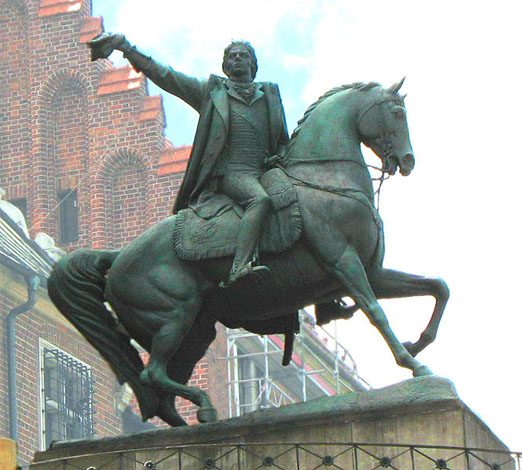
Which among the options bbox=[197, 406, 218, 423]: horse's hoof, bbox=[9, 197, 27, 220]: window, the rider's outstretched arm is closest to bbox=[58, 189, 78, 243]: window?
bbox=[9, 197, 27, 220]: window

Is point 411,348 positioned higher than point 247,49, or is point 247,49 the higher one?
point 247,49

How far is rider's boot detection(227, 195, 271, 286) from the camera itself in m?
14.2

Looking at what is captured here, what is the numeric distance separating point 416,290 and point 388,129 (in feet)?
3.63

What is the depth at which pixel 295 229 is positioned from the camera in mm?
14367

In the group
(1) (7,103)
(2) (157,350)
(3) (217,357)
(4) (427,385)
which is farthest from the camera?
(1) (7,103)

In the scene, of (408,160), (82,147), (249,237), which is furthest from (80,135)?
(249,237)

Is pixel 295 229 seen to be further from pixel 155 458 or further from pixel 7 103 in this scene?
pixel 7 103

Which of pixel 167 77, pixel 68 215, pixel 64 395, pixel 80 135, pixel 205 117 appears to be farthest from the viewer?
pixel 80 135

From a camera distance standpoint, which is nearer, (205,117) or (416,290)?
(416,290)

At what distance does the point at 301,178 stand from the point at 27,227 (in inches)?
1171

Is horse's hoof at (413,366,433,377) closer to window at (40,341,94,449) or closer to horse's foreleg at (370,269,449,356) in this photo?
horse's foreleg at (370,269,449,356)

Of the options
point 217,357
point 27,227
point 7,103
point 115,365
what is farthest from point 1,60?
point 115,365

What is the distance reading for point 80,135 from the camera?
4603 cm

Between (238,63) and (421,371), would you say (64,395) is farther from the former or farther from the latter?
(421,371)
